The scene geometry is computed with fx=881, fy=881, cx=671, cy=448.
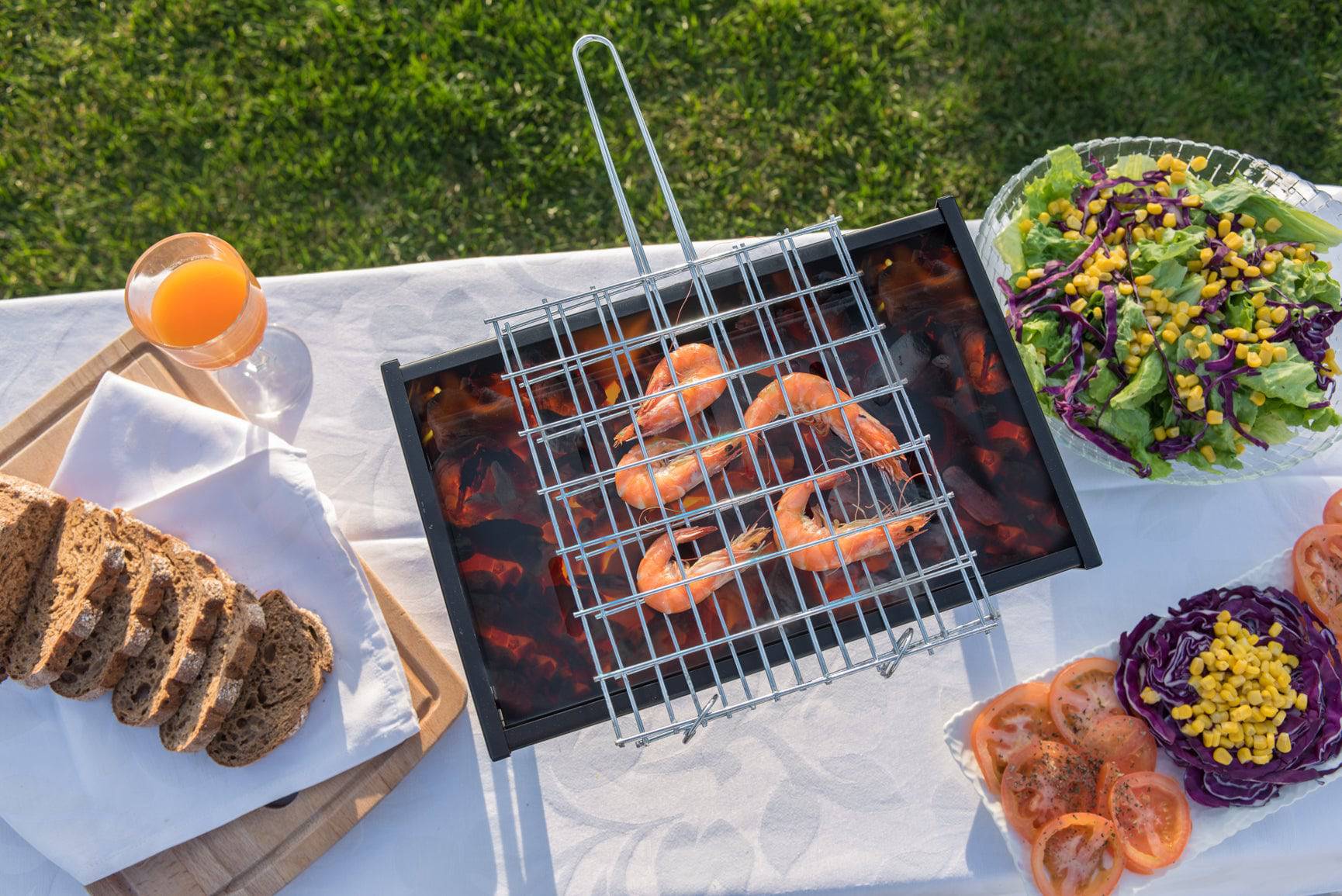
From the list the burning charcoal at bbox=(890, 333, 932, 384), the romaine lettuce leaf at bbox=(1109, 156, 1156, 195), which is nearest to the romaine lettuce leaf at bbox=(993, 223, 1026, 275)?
the romaine lettuce leaf at bbox=(1109, 156, 1156, 195)

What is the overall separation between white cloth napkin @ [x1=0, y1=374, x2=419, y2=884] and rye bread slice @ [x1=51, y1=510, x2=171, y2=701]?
6 centimetres

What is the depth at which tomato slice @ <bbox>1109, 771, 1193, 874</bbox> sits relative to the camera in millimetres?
1907

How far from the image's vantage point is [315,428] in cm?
240

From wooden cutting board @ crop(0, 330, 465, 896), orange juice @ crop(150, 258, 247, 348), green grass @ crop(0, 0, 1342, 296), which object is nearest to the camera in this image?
wooden cutting board @ crop(0, 330, 465, 896)

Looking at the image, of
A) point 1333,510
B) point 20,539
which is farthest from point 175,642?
point 1333,510

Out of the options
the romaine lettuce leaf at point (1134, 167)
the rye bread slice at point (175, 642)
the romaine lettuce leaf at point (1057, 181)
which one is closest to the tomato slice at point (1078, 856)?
Answer: the romaine lettuce leaf at point (1057, 181)

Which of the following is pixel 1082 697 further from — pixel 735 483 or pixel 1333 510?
pixel 735 483

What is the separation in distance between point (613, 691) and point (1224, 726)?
1.28 metres

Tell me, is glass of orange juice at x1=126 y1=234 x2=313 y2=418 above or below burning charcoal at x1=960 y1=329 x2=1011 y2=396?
above

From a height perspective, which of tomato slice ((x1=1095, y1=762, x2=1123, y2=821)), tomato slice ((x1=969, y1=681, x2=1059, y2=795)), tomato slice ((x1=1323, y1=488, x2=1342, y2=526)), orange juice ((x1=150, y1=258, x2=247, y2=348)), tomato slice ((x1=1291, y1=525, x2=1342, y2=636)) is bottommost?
tomato slice ((x1=1095, y1=762, x2=1123, y2=821))

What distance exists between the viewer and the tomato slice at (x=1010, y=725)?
2.01 m

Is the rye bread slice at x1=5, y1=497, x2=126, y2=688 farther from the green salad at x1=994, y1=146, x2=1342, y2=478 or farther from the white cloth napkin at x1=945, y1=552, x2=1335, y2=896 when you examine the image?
the green salad at x1=994, y1=146, x2=1342, y2=478

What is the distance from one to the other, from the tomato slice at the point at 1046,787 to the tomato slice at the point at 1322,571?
0.64 meters

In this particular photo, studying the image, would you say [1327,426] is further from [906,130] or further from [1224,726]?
[906,130]
